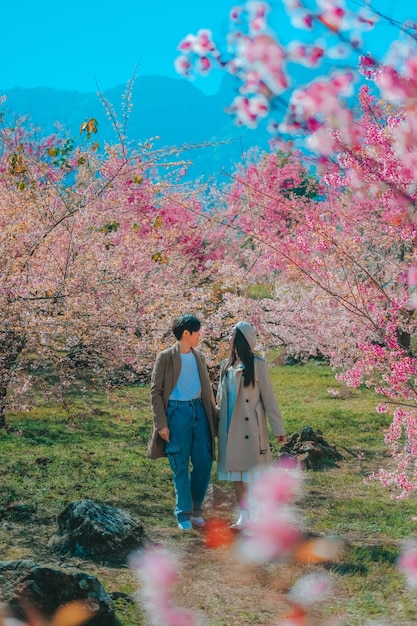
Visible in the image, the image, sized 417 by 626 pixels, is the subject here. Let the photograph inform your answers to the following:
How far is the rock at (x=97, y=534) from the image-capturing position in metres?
5.69

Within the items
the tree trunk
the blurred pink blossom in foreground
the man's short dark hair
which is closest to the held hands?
the man's short dark hair

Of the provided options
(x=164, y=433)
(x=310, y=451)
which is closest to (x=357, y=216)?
(x=310, y=451)

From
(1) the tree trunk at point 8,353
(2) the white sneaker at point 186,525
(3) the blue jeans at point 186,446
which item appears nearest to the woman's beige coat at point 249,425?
(3) the blue jeans at point 186,446

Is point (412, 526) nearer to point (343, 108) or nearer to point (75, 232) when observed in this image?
point (343, 108)

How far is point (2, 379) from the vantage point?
27.6 feet

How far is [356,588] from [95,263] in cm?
579

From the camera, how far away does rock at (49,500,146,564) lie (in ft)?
18.7

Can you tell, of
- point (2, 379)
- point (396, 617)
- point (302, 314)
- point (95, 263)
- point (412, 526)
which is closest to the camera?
point (396, 617)

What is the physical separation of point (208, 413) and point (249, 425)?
17.1 inches

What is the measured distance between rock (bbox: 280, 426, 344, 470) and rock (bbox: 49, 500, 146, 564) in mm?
4681

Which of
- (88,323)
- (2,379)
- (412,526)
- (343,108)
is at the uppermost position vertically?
(343,108)

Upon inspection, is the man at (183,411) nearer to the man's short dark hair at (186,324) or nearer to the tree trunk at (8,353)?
the man's short dark hair at (186,324)

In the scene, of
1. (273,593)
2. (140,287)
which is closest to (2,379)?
(140,287)

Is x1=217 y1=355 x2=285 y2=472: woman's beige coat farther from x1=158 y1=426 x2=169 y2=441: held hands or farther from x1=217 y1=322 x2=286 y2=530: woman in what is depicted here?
x1=158 y1=426 x2=169 y2=441: held hands
